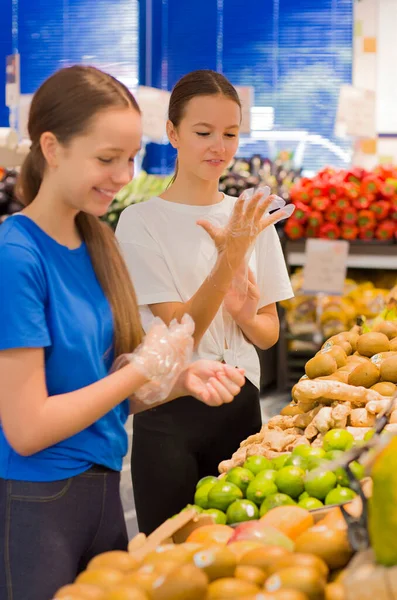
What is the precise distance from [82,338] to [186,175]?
92cm

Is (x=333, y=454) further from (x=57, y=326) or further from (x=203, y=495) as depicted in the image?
(x=57, y=326)

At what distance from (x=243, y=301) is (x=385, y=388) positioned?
434mm

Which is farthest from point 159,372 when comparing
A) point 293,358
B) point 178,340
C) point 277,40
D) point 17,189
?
point 277,40

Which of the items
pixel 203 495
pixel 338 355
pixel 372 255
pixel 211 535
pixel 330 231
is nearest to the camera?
pixel 211 535

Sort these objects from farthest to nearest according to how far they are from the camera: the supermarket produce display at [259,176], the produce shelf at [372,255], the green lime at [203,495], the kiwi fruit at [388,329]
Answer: the supermarket produce display at [259,176] → the produce shelf at [372,255] → the kiwi fruit at [388,329] → the green lime at [203,495]

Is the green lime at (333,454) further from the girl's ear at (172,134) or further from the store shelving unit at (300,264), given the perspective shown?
the store shelving unit at (300,264)

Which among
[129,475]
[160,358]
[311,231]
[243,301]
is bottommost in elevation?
[129,475]

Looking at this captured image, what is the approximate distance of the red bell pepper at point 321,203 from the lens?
16.9 feet

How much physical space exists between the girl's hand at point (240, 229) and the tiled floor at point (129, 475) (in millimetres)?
1701

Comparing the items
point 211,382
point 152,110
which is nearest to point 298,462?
point 211,382

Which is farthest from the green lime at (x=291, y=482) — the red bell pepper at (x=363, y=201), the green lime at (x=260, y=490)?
the red bell pepper at (x=363, y=201)

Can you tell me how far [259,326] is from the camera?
7.56 ft

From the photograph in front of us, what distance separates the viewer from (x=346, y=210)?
5121mm

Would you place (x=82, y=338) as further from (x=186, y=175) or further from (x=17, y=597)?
(x=186, y=175)
